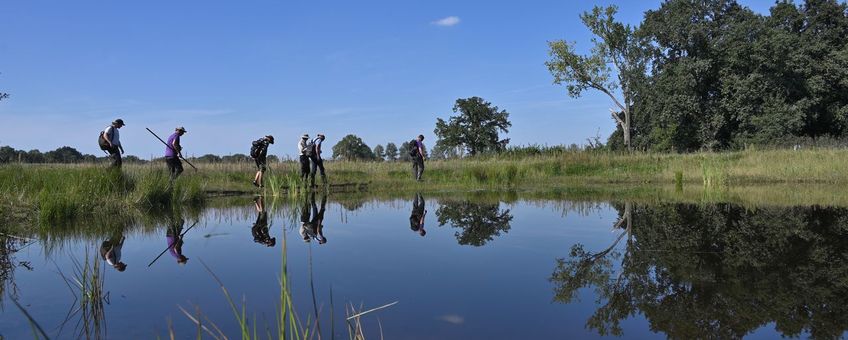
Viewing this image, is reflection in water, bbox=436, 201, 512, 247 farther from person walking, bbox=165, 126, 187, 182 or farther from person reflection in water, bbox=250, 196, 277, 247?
person walking, bbox=165, 126, 187, 182

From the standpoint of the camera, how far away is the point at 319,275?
4.27 meters

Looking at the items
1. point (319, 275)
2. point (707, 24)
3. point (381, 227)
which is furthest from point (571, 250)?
point (707, 24)

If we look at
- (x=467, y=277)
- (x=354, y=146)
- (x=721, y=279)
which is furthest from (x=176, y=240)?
(x=354, y=146)

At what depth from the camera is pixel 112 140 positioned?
12828 millimetres

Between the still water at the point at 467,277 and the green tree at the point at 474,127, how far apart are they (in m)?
56.3

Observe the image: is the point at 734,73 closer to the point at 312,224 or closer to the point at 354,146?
the point at 312,224

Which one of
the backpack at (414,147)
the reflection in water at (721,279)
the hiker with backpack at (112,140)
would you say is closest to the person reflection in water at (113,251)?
the reflection in water at (721,279)

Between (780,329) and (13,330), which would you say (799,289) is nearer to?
(780,329)

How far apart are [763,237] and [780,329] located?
322cm

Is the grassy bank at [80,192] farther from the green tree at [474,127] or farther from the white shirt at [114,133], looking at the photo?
the green tree at [474,127]

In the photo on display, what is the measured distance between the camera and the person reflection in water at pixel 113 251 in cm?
475

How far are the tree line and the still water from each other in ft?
98.1

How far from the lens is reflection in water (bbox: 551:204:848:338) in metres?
2.94

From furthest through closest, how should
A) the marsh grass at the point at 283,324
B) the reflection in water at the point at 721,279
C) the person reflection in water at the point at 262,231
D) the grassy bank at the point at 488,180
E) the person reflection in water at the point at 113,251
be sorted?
the grassy bank at the point at 488,180
the person reflection in water at the point at 262,231
the person reflection in water at the point at 113,251
the reflection in water at the point at 721,279
the marsh grass at the point at 283,324
